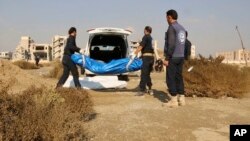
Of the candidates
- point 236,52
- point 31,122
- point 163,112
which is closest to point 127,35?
point 163,112

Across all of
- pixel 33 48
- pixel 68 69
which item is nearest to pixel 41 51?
pixel 33 48

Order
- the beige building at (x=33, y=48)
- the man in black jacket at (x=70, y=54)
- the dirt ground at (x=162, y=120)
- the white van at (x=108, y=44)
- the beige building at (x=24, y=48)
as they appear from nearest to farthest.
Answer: the dirt ground at (x=162, y=120) → the man in black jacket at (x=70, y=54) → the white van at (x=108, y=44) → the beige building at (x=24, y=48) → the beige building at (x=33, y=48)

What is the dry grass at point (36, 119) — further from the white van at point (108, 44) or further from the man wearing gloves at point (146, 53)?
the white van at point (108, 44)

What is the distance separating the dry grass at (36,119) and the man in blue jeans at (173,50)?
3.24 m

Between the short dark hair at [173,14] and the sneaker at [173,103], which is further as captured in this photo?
the short dark hair at [173,14]

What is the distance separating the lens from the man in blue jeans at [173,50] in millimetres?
9703

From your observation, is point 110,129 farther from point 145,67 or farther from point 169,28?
point 145,67

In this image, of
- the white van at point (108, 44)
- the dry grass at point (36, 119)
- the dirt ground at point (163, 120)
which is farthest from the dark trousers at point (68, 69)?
the dry grass at point (36, 119)

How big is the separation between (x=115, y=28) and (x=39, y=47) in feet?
307

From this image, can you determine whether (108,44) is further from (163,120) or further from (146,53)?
(163,120)

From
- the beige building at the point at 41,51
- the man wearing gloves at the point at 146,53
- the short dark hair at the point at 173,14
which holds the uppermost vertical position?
the short dark hair at the point at 173,14

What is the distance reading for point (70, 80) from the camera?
14875 mm

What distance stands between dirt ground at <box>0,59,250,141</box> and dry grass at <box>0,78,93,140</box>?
0.70m

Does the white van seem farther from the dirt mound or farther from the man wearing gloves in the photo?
the man wearing gloves
